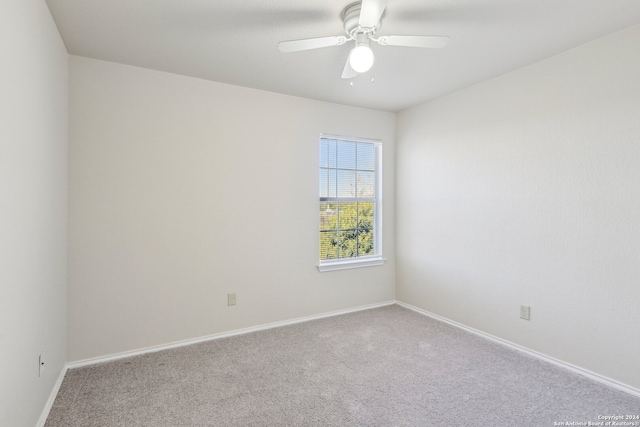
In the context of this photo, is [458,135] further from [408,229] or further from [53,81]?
[53,81]

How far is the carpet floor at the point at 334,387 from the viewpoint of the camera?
1.94 meters

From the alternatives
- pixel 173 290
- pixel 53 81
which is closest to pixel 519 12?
pixel 53 81

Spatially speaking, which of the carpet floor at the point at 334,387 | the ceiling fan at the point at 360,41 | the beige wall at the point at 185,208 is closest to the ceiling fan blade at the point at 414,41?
the ceiling fan at the point at 360,41

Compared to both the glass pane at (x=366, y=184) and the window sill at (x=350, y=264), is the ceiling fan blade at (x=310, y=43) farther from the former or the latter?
the window sill at (x=350, y=264)

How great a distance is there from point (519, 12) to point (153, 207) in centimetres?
308

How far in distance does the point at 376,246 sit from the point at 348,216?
0.59 metres

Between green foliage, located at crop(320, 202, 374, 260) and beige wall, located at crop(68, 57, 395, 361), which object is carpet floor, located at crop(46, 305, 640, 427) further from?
green foliage, located at crop(320, 202, 374, 260)

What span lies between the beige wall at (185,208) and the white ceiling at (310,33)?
305 mm

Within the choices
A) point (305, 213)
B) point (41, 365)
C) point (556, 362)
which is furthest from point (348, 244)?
point (41, 365)

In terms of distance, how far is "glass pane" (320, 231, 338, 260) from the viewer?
149 inches

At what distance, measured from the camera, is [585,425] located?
73.5 inches

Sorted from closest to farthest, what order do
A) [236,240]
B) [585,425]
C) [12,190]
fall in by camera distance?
[12,190], [585,425], [236,240]

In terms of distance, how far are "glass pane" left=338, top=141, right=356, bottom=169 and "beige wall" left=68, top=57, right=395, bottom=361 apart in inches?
7.5

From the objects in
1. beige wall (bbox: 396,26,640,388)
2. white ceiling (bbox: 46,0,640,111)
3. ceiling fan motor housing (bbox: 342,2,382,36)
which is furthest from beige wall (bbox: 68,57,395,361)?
ceiling fan motor housing (bbox: 342,2,382,36)
